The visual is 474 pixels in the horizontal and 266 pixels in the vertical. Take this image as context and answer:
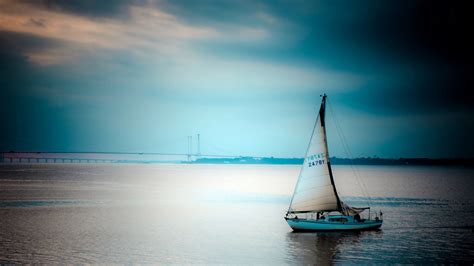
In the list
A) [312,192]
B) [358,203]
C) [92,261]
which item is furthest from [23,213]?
[358,203]

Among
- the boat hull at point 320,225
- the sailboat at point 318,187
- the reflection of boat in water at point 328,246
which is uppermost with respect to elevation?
the sailboat at point 318,187

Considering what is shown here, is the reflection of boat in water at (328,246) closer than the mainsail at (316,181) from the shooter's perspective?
Yes

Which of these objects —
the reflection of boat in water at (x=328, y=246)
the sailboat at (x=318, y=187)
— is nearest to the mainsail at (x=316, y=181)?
the sailboat at (x=318, y=187)

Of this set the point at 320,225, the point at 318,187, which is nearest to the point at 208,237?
the point at 320,225

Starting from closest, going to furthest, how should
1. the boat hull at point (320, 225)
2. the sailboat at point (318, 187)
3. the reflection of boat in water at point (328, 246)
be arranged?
1. the reflection of boat in water at point (328, 246)
2. the sailboat at point (318, 187)
3. the boat hull at point (320, 225)

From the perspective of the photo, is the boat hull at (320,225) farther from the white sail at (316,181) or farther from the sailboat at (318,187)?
the white sail at (316,181)

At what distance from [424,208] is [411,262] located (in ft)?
153

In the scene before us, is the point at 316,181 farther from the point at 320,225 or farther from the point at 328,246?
the point at 328,246

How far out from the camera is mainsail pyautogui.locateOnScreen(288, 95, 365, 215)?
51.2 metres

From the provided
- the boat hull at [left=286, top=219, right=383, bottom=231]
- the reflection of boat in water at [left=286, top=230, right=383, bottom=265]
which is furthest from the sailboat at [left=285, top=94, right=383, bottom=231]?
the reflection of boat in water at [left=286, top=230, right=383, bottom=265]

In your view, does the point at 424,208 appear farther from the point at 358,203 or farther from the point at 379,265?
the point at 379,265

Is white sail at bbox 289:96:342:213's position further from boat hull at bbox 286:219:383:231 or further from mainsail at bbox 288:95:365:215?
boat hull at bbox 286:219:383:231

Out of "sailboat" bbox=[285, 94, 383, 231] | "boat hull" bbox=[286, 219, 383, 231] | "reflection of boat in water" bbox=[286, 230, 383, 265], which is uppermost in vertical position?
"sailboat" bbox=[285, 94, 383, 231]

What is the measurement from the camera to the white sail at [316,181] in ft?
168
